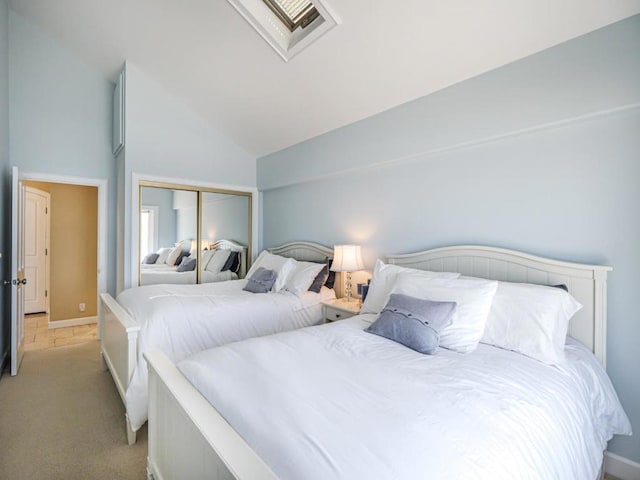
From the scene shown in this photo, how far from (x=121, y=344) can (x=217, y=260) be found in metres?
2.11

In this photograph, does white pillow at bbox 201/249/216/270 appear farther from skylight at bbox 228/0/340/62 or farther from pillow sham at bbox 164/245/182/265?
skylight at bbox 228/0/340/62

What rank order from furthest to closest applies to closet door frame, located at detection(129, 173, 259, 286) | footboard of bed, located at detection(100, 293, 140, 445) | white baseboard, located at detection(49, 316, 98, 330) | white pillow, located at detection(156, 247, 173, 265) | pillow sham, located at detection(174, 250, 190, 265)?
1. white baseboard, located at detection(49, 316, 98, 330)
2. pillow sham, located at detection(174, 250, 190, 265)
3. white pillow, located at detection(156, 247, 173, 265)
4. closet door frame, located at detection(129, 173, 259, 286)
5. footboard of bed, located at detection(100, 293, 140, 445)

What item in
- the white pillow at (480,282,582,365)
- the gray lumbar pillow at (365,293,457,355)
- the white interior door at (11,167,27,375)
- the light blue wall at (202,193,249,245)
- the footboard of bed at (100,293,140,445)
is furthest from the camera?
the light blue wall at (202,193,249,245)

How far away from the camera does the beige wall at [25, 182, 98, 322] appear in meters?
4.73

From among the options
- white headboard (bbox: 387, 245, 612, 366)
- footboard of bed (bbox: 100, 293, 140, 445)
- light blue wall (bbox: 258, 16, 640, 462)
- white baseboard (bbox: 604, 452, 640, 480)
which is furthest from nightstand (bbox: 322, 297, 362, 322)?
white baseboard (bbox: 604, 452, 640, 480)

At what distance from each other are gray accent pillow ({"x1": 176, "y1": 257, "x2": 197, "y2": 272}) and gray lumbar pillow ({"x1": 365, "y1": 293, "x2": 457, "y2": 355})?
121 inches

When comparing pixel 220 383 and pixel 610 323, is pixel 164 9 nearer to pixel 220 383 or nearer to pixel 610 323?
pixel 220 383

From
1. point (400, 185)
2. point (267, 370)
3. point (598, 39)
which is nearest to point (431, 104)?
point (400, 185)

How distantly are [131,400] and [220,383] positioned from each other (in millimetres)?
1253

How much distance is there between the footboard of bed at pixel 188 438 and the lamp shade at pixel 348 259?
1821mm

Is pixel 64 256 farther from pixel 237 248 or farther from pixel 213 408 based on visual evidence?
pixel 213 408

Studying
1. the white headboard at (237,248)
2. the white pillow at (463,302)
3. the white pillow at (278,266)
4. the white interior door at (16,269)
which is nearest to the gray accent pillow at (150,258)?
the white headboard at (237,248)

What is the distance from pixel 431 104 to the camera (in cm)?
258

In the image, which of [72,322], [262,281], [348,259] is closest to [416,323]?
[348,259]
